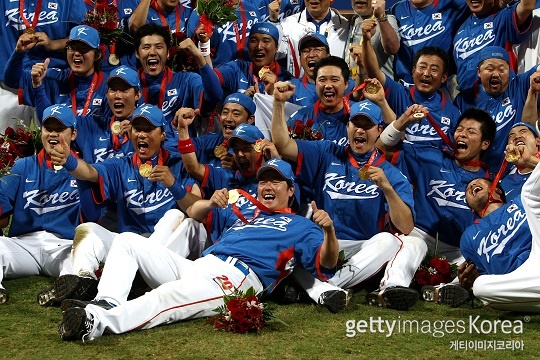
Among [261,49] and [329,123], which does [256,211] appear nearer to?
[329,123]

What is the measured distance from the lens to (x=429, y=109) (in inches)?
340

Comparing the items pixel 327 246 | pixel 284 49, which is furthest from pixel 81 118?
pixel 327 246

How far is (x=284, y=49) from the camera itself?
32.7ft

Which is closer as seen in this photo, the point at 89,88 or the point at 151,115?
the point at 151,115

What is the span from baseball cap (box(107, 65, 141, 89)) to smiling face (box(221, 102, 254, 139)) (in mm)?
827

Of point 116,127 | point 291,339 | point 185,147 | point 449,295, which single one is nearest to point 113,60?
point 116,127

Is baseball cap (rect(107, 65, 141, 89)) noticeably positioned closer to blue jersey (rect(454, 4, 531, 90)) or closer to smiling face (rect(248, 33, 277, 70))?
smiling face (rect(248, 33, 277, 70))

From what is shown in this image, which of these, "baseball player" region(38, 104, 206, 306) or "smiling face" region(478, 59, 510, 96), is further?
"smiling face" region(478, 59, 510, 96)

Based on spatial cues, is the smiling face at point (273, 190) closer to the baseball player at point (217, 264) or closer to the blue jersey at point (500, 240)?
the baseball player at point (217, 264)

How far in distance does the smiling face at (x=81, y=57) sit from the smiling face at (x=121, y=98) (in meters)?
0.56

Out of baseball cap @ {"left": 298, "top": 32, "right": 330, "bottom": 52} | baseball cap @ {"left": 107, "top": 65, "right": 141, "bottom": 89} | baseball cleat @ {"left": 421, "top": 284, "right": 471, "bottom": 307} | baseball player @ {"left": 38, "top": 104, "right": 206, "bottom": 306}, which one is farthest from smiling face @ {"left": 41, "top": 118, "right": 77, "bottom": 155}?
baseball cleat @ {"left": 421, "top": 284, "right": 471, "bottom": 307}

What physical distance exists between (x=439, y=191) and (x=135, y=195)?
245 cm

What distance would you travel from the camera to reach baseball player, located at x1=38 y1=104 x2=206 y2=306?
A: 775cm

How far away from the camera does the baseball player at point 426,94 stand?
8531 millimetres
